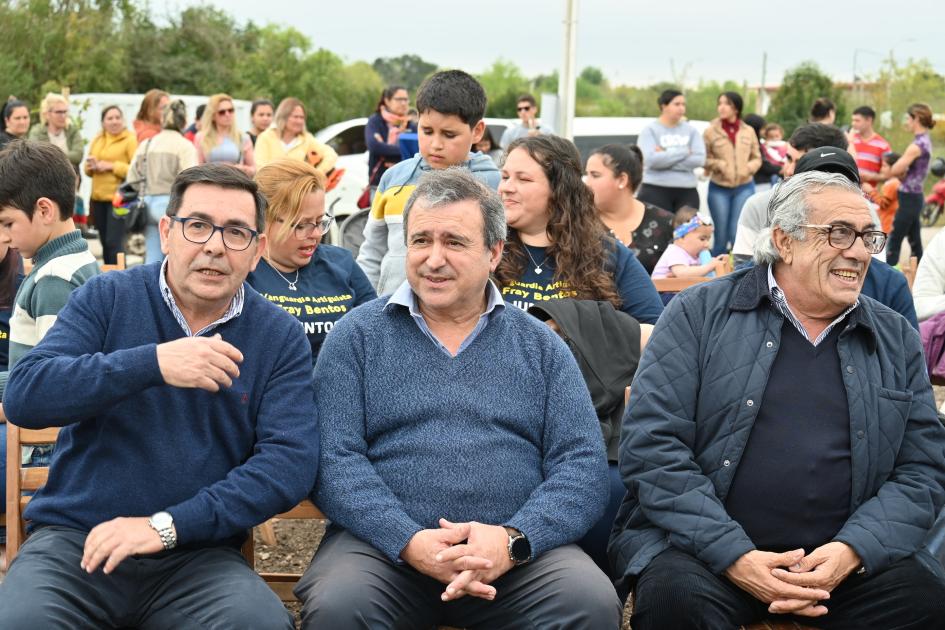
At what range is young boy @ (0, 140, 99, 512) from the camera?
141 inches

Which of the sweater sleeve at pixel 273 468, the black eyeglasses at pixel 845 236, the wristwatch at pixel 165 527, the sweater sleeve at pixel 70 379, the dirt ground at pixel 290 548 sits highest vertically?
the black eyeglasses at pixel 845 236

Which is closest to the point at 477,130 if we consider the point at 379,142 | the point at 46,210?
the point at 46,210

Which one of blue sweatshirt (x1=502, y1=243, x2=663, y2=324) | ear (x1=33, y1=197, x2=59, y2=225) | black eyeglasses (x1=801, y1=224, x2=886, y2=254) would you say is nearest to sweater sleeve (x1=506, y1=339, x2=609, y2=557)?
blue sweatshirt (x1=502, y1=243, x2=663, y2=324)

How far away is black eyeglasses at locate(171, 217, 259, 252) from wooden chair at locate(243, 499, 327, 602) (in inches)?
32.7

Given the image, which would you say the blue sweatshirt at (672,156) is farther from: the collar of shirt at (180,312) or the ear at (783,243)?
the collar of shirt at (180,312)

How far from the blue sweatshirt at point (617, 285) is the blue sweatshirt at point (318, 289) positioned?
0.63m

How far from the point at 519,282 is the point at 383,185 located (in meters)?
1.09

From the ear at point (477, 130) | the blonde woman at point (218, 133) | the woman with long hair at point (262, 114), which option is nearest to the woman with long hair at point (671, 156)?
the blonde woman at point (218, 133)

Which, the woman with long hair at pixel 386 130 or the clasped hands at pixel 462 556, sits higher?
the woman with long hair at pixel 386 130

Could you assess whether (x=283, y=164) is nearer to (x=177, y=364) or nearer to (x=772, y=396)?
(x=177, y=364)

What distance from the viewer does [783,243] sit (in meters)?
3.46

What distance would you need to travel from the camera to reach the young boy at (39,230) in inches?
141

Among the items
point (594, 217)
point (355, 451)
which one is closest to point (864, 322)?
point (594, 217)

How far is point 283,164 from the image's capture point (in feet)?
13.8
